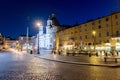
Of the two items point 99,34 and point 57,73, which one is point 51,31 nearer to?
point 99,34

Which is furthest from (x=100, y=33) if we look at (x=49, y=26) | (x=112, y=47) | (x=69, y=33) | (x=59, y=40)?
(x=49, y=26)

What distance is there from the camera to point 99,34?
65375 millimetres

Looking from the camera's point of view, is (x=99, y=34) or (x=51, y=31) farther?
(x=51, y=31)

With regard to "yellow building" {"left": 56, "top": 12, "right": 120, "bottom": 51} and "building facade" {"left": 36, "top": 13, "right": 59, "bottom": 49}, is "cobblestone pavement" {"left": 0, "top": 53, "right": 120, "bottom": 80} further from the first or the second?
"building facade" {"left": 36, "top": 13, "right": 59, "bottom": 49}

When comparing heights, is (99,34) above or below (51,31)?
below

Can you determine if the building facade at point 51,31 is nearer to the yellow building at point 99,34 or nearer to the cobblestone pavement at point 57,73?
the yellow building at point 99,34

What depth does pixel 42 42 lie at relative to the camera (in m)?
153

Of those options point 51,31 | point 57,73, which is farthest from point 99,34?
point 51,31

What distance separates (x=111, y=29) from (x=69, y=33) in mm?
34354

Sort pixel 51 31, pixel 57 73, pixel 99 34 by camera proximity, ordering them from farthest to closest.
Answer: pixel 51 31, pixel 99 34, pixel 57 73

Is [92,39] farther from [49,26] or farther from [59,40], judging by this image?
[49,26]

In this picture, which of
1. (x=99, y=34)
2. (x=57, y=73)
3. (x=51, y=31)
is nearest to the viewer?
(x=57, y=73)

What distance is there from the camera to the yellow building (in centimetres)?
5649

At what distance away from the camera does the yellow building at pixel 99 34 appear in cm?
5649
